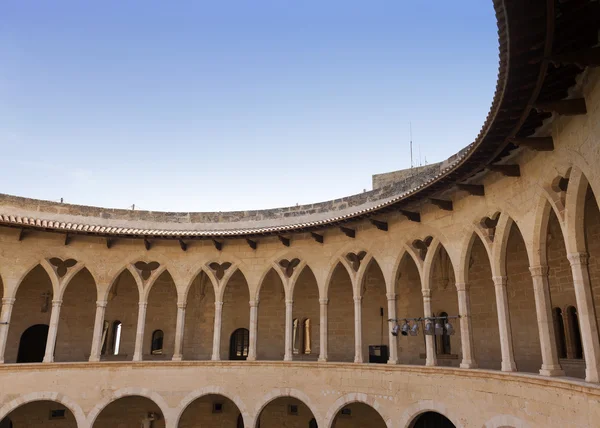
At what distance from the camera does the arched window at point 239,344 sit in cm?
2100

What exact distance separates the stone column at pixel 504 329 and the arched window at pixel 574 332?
8.86ft

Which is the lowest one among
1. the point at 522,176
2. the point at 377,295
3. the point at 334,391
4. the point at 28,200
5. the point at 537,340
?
the point at 334,391

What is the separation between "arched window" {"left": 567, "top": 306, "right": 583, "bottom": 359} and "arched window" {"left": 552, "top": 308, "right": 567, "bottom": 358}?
254 mm

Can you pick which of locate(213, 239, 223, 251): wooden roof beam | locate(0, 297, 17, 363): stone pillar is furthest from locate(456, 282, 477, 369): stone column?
locate(0, 297, 17, 363): stone pillar

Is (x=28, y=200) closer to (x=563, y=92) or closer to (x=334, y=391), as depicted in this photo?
(x=334, y=391)

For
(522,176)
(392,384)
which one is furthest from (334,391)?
(522,176)

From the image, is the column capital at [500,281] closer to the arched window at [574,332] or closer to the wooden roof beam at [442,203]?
the wooden roof beam at [442,203]

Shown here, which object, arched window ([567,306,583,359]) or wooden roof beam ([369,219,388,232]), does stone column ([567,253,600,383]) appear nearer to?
arched window ([567,306,583,359])

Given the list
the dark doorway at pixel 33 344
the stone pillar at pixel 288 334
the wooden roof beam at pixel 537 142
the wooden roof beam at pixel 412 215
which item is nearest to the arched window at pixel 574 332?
the wooden roof beam at pixel 412 215

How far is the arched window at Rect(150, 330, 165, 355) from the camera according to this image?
21.1 m

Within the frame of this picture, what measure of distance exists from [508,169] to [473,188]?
4.60ft

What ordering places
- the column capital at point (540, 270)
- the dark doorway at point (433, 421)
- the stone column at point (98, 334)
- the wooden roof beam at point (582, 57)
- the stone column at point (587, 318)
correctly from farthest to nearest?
the stone column at point (98, 334) < the dark doorway at point (433, 421) < the column capital at point (540, 270) < the stone column at point (587, 318) < the wooden roof beam at point (582, 57)

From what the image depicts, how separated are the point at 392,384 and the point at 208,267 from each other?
8.21m

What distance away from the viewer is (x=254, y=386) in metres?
17.2
